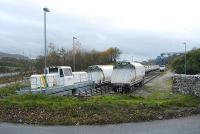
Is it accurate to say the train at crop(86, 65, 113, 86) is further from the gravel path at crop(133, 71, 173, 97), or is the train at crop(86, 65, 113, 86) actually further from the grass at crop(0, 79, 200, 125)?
the grass at crop(0, 79, 200, 125)

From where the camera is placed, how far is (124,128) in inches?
672

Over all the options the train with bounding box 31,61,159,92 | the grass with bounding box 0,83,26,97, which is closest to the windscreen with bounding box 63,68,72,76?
the train with bounding box 31,61,159,92

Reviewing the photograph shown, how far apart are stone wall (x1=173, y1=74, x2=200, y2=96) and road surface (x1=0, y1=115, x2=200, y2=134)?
6.29 metres

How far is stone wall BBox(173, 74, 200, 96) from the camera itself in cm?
2478

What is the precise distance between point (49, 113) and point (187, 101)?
8287mm

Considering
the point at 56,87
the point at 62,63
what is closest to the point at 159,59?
the point at 62,63

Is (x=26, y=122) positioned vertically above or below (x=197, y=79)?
below

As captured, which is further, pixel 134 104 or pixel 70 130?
pixel 134 104

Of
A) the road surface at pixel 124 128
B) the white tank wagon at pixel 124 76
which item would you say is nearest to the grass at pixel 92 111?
the road surface at pixel 124 128

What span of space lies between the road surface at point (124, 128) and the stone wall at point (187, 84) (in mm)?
6294

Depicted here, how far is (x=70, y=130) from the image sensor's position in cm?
1684

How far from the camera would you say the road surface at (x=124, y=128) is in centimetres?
1604

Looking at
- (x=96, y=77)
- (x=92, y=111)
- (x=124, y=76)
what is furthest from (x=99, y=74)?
(x=92, y=111)

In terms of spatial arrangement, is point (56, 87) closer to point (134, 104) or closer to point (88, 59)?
point (134, 104)
